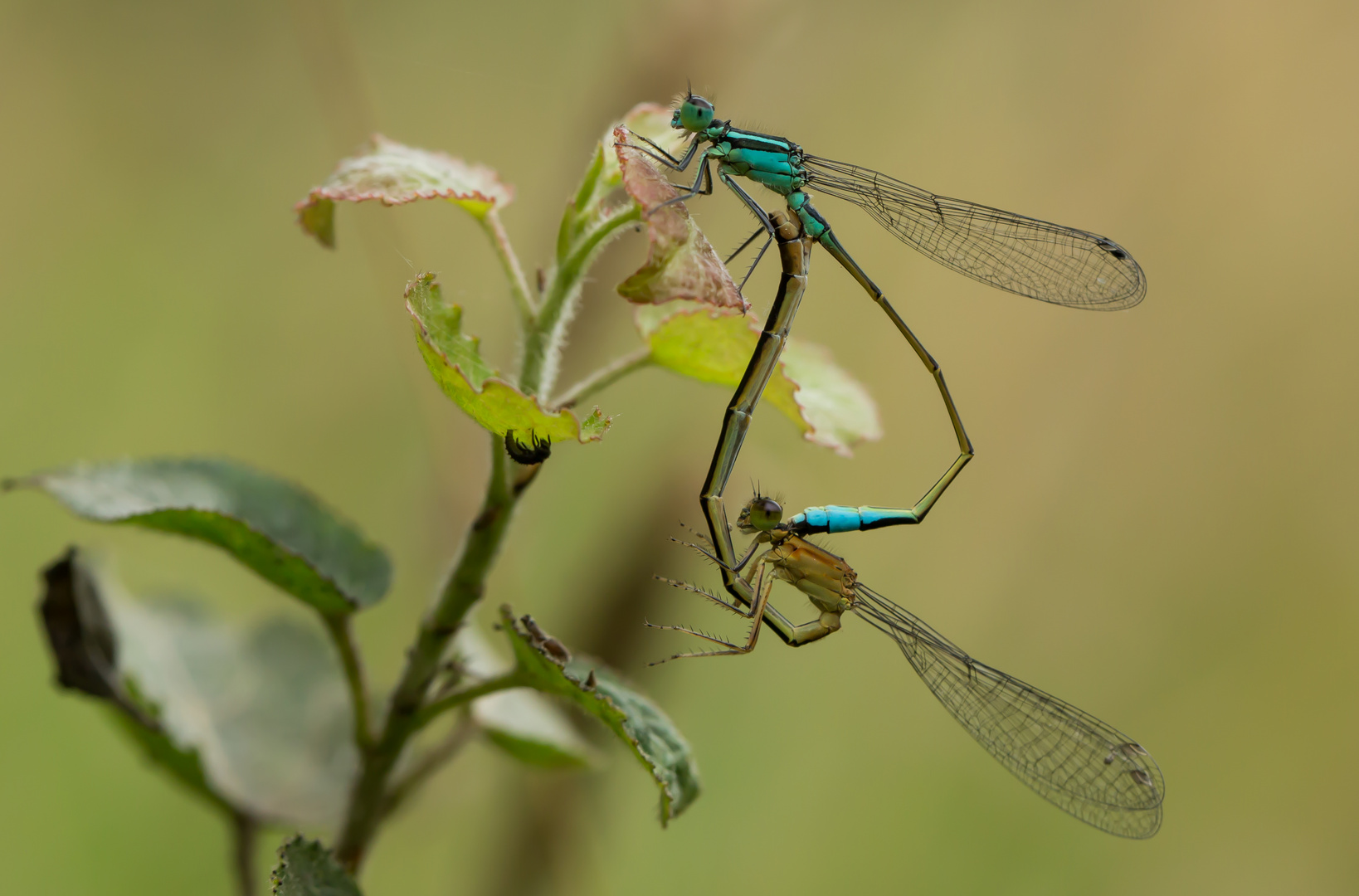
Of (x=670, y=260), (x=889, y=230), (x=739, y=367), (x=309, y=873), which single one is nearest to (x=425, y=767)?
(x=309, y=873)

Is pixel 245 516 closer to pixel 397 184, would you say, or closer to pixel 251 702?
pixel 397 184

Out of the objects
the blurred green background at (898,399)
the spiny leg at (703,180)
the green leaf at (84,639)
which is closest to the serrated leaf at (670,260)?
the spiny leg at (703,180)

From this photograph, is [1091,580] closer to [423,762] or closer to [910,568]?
[910,568]

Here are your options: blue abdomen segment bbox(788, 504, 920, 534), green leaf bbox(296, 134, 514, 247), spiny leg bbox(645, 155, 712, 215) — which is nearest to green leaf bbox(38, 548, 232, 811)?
green leaf bbox(296, 134, 514, 247)

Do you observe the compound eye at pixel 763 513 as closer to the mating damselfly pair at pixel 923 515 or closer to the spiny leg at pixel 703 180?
the mating damselfly pair at pixel 923 515

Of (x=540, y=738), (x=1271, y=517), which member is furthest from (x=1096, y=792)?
(x=1271, y=517)

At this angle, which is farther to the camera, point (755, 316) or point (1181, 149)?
point (1181, 149)
